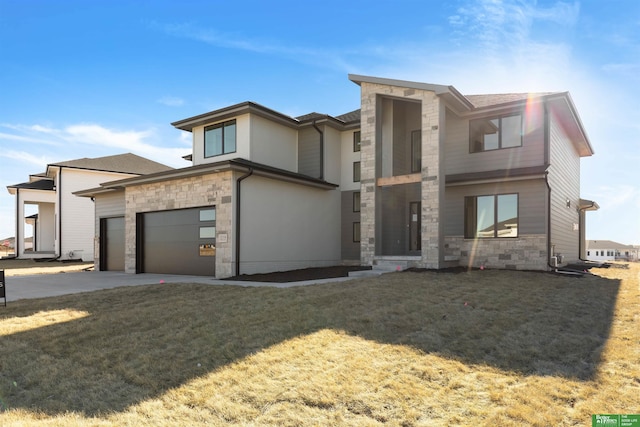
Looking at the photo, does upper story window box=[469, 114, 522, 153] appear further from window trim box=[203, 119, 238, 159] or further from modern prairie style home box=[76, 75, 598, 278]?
window trim box=[203, 119, 238, 159]

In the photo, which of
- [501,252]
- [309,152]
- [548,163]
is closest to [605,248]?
[548,163]

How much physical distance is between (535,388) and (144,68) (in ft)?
47.7

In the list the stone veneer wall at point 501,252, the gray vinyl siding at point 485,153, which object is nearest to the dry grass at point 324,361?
the stone veneer wall at point 501,252

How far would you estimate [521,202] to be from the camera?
531 inches

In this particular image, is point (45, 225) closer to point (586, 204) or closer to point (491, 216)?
point (491, 216)

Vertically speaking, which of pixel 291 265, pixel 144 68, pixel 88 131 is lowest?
pixel 291 265

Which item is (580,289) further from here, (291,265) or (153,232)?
(153,232)

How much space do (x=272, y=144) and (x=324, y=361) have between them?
13.3 metres

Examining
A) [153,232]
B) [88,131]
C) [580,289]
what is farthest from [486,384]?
[88,131]

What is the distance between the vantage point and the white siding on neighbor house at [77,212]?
86.0 ft

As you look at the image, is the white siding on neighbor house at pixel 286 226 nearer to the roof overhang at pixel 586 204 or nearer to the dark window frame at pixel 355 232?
the dark window frame at pixel 355 232

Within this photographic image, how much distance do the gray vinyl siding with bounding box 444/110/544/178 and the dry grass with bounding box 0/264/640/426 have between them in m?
6.71

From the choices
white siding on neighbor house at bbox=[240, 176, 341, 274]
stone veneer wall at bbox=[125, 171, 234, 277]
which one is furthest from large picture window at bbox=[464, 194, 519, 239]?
stone veneer wall at bbox=[125, 171, 234, 277]

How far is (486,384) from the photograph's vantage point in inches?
150
